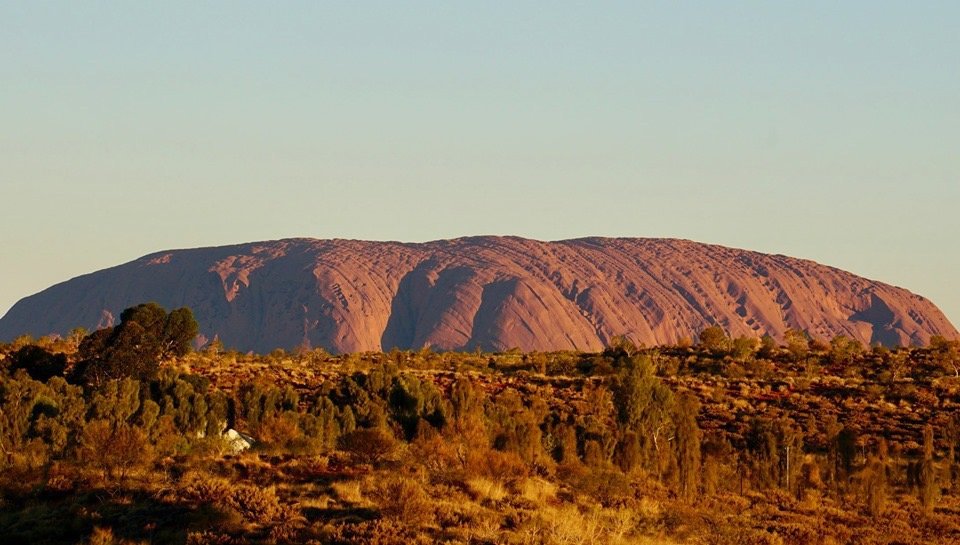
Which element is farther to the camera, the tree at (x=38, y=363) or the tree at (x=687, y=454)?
the tree at (x=38, y=363)

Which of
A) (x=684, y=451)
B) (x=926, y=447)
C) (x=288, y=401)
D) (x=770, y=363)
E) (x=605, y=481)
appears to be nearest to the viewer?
(x=605, y=481)

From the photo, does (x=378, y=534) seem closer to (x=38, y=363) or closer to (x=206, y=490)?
(x=206, y=490)

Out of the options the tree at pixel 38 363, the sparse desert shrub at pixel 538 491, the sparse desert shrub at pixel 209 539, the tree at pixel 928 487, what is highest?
the tree at pixel 38 363

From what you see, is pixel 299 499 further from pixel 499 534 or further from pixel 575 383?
pixel 575 383

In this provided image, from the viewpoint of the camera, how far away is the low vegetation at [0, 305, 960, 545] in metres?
31.9

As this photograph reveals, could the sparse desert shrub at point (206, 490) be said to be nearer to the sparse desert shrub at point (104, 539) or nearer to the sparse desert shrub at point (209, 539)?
the sparse desert shrub at point (209, 539)

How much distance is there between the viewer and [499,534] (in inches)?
1181

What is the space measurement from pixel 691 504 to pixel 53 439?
73.8ft

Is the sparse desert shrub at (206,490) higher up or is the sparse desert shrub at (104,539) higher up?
the sparse desert shrub at (206,490)

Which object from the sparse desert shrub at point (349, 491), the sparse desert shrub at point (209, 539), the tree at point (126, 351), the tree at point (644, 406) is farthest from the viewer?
the tree at point (126, 351)

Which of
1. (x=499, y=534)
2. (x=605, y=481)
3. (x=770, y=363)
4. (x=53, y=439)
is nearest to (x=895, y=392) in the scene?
(x=770, y=363)

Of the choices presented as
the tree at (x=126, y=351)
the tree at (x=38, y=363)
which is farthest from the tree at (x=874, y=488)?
the tree at (x=38, y=363)

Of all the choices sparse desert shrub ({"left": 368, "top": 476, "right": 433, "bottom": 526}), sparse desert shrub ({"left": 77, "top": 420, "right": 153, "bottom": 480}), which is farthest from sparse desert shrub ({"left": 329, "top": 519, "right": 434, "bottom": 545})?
sparse desert shrub ({"left": 77, "top": 420, "right": 153, "bottom": 480})

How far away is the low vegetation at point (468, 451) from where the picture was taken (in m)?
31.9
